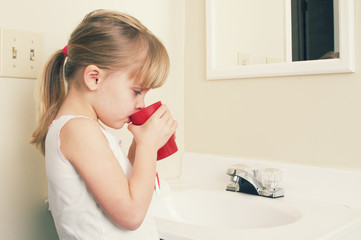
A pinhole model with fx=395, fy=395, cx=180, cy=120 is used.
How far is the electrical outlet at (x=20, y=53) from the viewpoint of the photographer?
91 centimetres

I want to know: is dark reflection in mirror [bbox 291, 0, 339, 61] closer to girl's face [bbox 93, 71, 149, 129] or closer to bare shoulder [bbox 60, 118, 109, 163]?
girl's face [bbox 93, 71, 149, 129]

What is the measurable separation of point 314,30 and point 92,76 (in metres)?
0.66

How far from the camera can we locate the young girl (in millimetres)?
731

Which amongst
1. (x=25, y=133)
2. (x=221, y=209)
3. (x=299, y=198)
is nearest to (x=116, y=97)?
(x=25, y=133)

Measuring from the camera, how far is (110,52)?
0.79m

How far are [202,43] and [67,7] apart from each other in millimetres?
513

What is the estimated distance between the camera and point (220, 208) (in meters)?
1.17

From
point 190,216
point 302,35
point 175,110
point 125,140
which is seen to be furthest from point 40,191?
point 302,35

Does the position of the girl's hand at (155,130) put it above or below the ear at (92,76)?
below

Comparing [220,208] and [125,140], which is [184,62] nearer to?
[125,140]

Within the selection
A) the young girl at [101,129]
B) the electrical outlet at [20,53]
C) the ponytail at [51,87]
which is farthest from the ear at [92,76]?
the electrical outlet at [20,53]

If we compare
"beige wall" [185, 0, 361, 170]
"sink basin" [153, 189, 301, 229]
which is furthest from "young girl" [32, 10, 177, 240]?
"beige wall" [185, 0, 361, 170]

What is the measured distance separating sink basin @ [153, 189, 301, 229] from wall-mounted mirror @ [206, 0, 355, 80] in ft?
1.26

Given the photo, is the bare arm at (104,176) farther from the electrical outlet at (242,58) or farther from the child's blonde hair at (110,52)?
the electrical outlet at (242,58)
